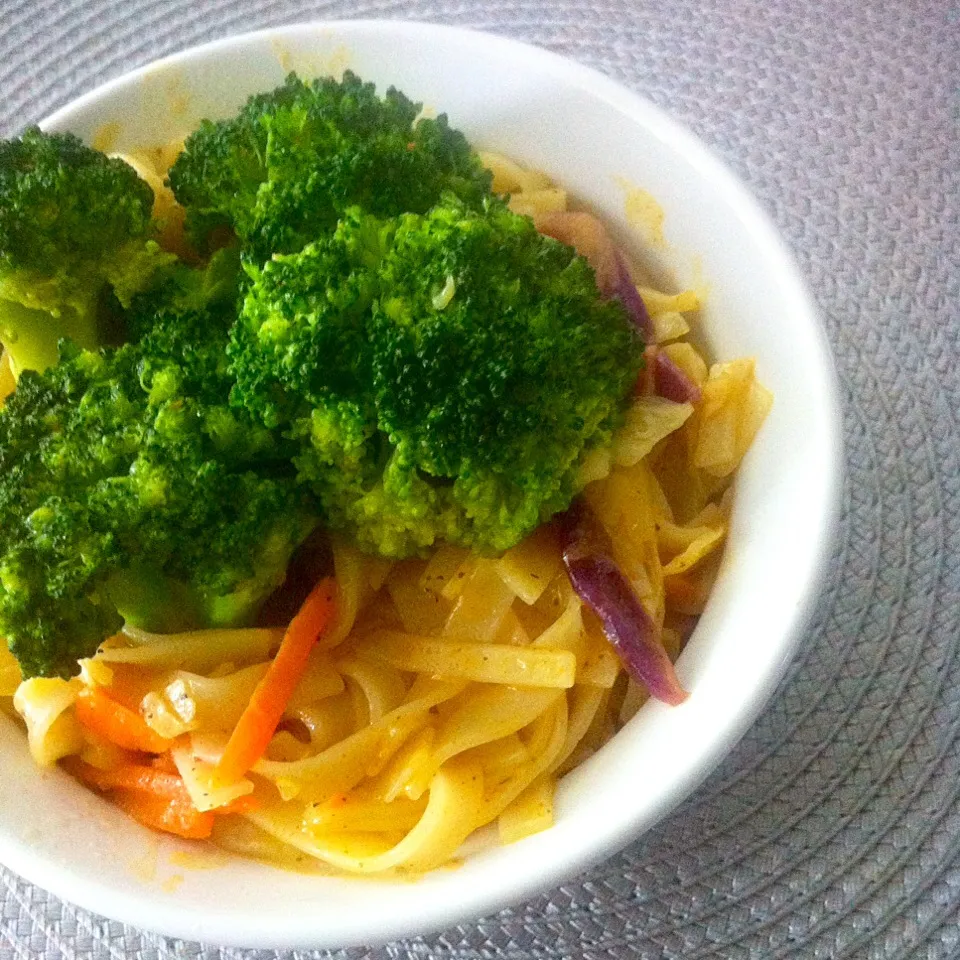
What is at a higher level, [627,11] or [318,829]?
[627,11]

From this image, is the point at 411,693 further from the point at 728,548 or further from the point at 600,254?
the point at 600,254

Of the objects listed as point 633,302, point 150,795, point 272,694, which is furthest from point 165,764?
point 633,302

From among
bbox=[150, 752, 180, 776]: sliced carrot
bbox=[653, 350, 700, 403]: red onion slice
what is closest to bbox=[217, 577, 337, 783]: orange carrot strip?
bbox=[150, 752, 180, 776]: sliced carrot

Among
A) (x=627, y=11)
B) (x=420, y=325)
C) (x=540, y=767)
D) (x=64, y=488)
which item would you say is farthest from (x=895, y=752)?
(x=627, y=11)

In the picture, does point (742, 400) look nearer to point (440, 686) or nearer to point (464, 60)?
point (440, 686)

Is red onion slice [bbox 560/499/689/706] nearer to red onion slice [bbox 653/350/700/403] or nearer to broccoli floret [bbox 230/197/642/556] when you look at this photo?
broccoli floret [bbox 230/197/642/556]

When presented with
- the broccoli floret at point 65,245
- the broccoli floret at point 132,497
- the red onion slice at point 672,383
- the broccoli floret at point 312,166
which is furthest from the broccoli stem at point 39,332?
the red onion slice at point 672,383

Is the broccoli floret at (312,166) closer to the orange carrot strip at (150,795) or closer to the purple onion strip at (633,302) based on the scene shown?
the purple onion strip at (633,302)
